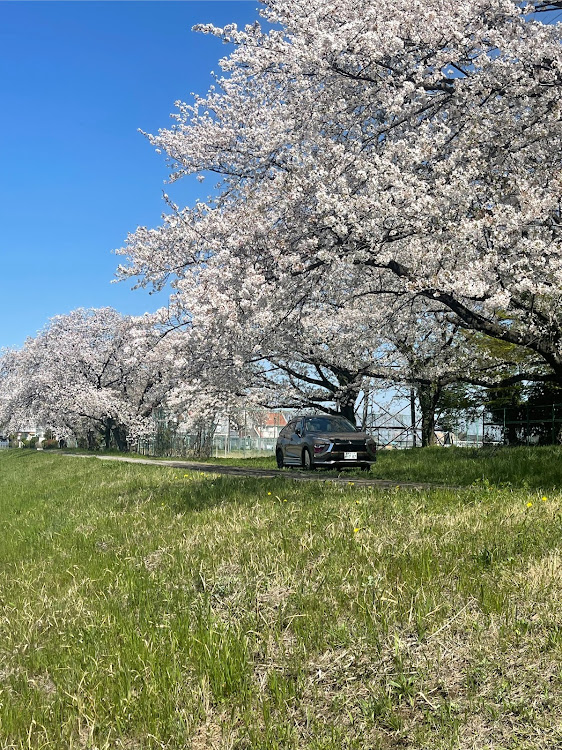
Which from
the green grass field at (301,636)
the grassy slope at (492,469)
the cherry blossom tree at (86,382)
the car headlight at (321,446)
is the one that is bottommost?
the green grass field at (301,636)

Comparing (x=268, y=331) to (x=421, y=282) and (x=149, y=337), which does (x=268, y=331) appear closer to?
(x=421, y=282)

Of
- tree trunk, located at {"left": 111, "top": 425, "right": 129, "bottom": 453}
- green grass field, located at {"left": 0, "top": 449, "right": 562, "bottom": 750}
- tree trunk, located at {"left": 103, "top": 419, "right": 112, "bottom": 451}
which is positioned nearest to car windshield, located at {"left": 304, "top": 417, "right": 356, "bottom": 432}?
green grass field, located at {"left": 0, "top": 449, "right": 562, "bottom": 750}

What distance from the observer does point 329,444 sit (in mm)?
20484

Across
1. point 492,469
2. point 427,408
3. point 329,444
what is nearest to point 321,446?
point 329,444

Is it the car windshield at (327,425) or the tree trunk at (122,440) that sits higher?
the car windshield at (327,425)

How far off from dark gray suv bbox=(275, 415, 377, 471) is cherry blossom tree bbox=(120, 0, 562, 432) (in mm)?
7296

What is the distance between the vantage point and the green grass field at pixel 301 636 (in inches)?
140

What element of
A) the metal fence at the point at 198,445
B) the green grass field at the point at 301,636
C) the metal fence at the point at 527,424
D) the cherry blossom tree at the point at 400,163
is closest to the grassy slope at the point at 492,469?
the cherry blossom tree at the point at 400,163

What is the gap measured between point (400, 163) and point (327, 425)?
11.4 m

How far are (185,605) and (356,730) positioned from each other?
6.55 feet

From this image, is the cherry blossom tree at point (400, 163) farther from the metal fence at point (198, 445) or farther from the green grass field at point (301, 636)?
the metal fence at point (198, 445)

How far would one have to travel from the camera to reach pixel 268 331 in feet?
41.8

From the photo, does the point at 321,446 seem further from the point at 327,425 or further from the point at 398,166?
the point at 398,166

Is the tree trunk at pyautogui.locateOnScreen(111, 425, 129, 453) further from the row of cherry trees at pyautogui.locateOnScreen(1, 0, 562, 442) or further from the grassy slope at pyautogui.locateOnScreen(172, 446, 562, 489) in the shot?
the row of cherry trees at pyautogui.locateOnScreen(1, 0, 562, 442)
